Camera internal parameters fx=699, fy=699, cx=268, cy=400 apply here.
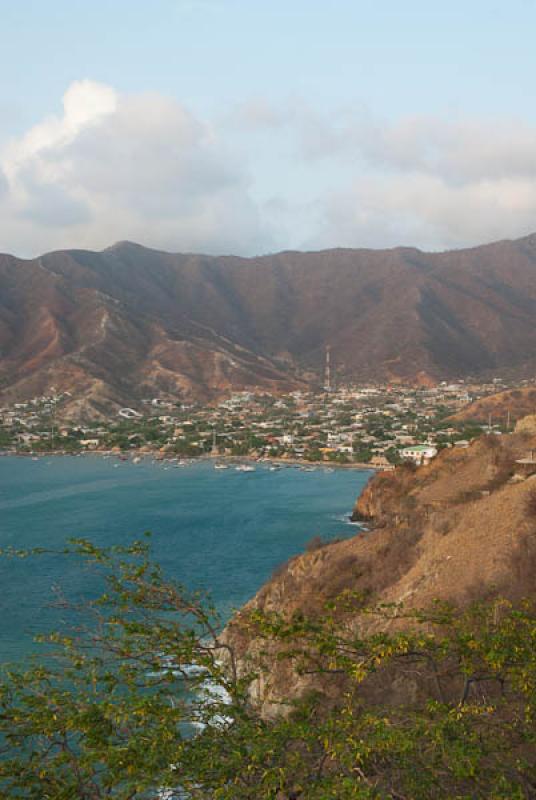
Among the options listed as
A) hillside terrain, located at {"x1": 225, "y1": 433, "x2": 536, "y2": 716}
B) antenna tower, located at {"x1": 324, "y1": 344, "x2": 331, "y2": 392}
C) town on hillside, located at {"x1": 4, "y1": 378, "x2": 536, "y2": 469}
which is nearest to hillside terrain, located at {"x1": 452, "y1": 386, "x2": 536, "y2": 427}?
town on hillside, located at {"x1": 4, "y1": 378, "x2": 536, "y2": 469}

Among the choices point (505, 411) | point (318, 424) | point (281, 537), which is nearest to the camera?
point (281, 537)

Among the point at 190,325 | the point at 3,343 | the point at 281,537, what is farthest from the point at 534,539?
the point at 190,325

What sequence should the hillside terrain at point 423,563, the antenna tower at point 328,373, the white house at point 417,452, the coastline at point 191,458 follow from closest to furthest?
the hillside terrain at point 423,563
the white house at point 417,452
the coastline at point 191,458
the antenna tower at point 328,373

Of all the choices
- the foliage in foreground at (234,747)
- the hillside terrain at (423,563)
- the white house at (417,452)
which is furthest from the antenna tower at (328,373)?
the foliage in foreground at (234,747)

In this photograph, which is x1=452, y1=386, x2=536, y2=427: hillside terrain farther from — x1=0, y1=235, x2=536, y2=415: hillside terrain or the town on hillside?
x1=0, y1=235, x2=536, y2=415: hillside terrain

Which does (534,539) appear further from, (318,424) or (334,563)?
(318,424)

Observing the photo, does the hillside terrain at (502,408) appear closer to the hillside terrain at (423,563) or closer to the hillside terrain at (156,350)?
the hillside terrain at (156,350)
